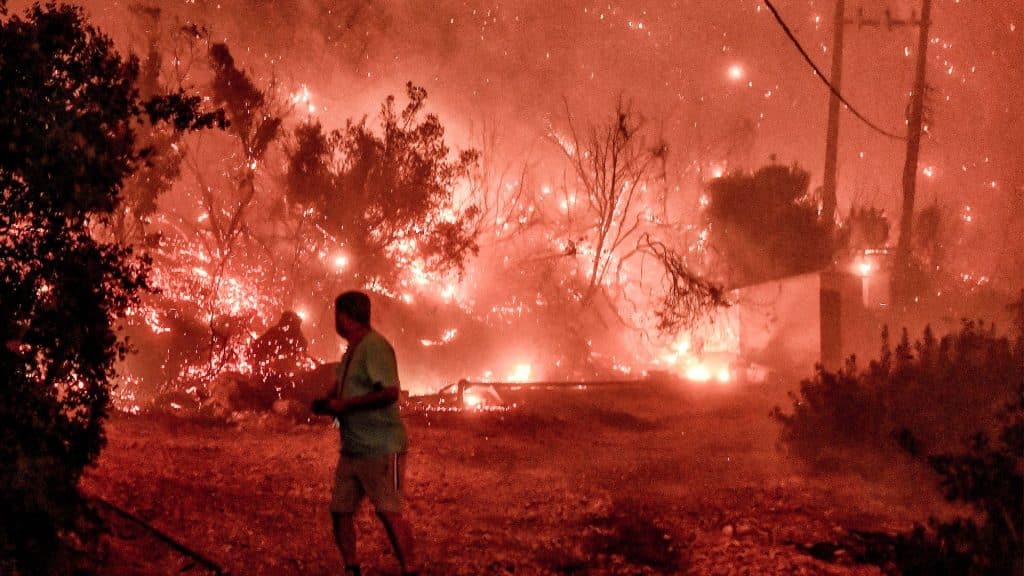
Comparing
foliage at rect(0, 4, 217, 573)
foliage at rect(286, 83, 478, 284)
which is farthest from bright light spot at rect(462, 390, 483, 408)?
foliage at rect(0, 4, 217, 573)

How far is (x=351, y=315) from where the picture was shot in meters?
5.09

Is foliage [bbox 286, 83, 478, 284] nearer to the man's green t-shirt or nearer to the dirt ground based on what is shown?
the dirt ground

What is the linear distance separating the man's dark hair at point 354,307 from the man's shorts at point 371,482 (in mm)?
815

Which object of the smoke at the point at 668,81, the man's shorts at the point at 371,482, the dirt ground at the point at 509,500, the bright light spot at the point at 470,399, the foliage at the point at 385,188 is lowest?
the dirt ground at the point at 509,500

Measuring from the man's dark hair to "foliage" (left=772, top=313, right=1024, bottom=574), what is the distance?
342 cm

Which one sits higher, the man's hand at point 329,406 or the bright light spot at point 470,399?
the man's hand at point 329,406

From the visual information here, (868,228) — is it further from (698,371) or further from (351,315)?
(351,315)

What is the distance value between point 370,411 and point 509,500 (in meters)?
3.76

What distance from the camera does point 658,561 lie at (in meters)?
6.34

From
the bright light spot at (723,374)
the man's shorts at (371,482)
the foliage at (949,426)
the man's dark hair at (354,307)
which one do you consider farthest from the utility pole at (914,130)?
the man's shorts at (371,482)

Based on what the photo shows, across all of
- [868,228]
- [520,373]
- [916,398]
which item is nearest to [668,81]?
→ [868,228]

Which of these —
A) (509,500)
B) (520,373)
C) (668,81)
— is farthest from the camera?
(668,81)

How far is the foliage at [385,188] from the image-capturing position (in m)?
23.6

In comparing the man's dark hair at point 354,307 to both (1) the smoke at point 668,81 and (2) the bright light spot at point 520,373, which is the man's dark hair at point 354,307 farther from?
(2) the bright light spot at point 520,373
